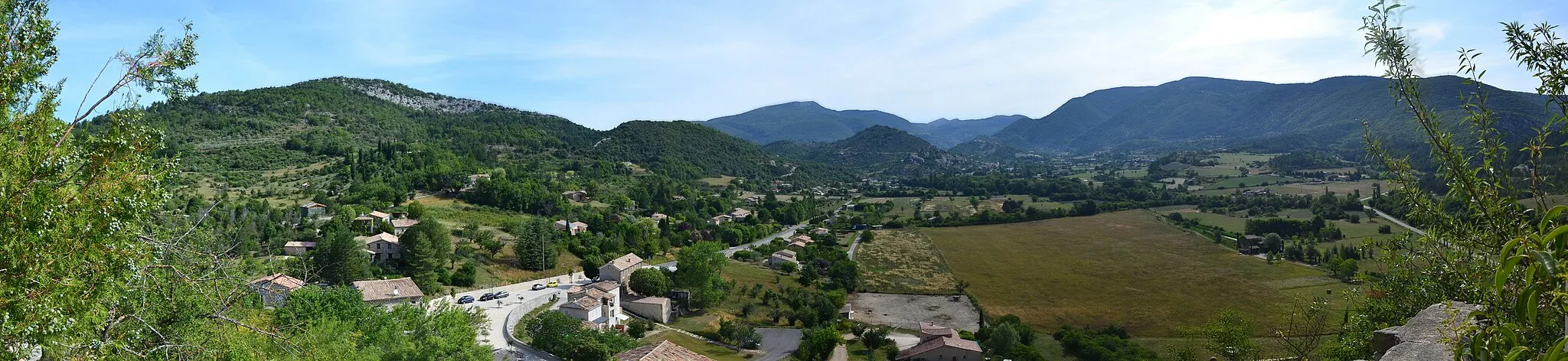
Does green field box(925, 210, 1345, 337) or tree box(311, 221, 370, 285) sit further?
green field box(925, 210, 1345, 337)

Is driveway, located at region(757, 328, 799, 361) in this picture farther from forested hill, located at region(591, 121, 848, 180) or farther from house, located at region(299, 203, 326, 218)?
forested hill, located at region(591, 121, 848, 180)

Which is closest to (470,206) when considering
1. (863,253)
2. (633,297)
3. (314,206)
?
(314,206)

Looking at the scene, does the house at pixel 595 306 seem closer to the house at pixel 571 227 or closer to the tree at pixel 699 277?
the tree at pixel 699 277

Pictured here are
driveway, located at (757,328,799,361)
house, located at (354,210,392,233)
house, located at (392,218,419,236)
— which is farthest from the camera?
house, located at (392,218,419,236)

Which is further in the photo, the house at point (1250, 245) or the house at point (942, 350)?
the house at point (1250, 245)

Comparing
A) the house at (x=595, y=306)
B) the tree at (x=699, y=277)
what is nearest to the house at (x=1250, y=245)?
the tree at (x=699, y=277)

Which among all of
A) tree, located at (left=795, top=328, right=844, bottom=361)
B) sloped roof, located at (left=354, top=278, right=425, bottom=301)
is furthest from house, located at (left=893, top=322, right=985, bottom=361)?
sloped roof, located at (left=354, top=278, right=425, bottom=301)
